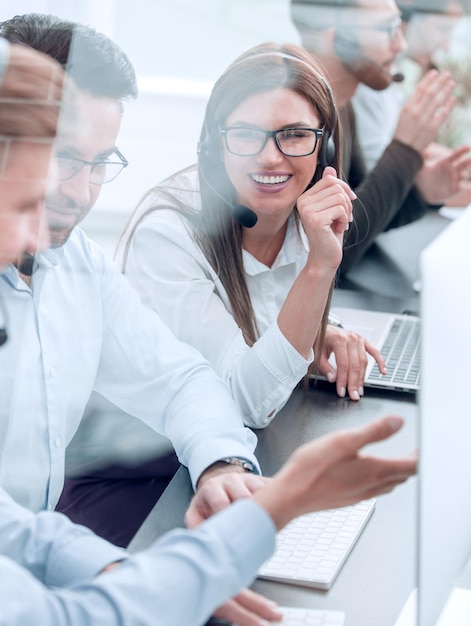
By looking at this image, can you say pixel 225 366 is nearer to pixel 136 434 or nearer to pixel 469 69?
pixel 136 434

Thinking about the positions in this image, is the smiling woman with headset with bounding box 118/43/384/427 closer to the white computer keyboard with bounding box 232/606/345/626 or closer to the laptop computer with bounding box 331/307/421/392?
the laptop computer with bounding box 331/307/421/392

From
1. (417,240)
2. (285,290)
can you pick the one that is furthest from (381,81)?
(285,290)

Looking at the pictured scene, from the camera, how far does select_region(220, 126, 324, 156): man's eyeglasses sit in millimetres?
1206

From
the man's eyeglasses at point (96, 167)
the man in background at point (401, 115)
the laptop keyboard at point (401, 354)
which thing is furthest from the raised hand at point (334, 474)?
the man in background at point (401, 115)

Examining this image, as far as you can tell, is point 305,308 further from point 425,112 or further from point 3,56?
point 425,112

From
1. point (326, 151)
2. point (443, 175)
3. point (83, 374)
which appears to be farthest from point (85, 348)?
point (443, 175)

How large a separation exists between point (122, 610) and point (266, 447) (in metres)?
0.50

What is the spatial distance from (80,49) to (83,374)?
1.28 ft

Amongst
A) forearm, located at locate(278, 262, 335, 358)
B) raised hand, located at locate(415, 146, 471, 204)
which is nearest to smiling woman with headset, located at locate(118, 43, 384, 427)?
forearm, located at locate(278, 262, 335, 358)

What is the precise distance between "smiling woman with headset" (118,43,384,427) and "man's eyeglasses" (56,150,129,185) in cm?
22

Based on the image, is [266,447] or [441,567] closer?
[441,567]

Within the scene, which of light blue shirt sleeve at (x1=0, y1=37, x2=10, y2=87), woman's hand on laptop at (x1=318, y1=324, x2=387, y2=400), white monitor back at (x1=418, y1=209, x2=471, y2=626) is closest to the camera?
white monitor back at (x1=418, y1=209, x2=471, y2=626)

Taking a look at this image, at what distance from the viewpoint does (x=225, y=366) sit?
1229 millimetres

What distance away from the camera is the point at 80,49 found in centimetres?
91
